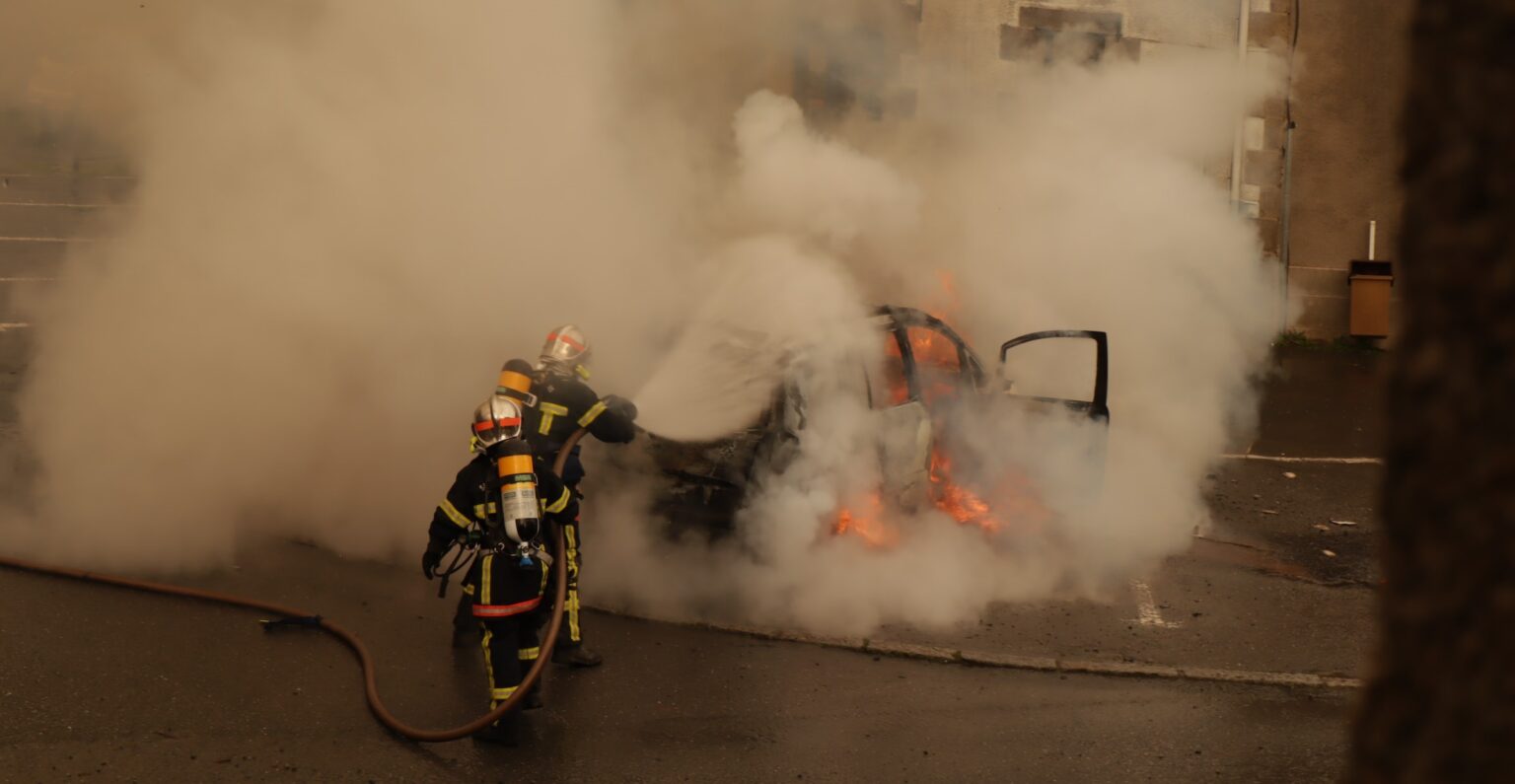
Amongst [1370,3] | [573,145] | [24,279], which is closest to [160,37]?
[573,145]

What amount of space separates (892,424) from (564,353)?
6.25 ft

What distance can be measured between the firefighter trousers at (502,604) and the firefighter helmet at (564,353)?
141cm

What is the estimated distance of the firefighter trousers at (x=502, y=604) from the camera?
17.0 ft

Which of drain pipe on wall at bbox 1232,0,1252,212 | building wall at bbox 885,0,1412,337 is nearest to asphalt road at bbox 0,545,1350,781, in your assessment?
drain pipe on wall at bbox 1232,0,1252,212

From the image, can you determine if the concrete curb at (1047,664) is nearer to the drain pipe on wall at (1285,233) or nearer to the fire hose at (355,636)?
the fire hose at (355,636)

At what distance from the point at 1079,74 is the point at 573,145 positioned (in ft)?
14.7

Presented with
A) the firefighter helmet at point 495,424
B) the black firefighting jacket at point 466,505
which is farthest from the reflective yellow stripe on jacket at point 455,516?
the firefighter helmet at point 495,424

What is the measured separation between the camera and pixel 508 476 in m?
5.15

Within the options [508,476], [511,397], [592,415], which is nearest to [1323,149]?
[592,415]

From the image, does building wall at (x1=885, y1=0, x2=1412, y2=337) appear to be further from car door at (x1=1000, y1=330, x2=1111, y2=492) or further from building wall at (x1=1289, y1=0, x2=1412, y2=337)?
car door at (x1=1000, y1=330, x2=1111, y2=492)

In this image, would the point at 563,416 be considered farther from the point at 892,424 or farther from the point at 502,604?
the point at 892,424

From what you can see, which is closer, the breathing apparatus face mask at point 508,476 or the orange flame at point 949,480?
the breathing apparatus face mask at point 508,476

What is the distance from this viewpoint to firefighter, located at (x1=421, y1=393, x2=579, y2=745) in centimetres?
514

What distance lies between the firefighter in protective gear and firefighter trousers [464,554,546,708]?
0.80 meters
